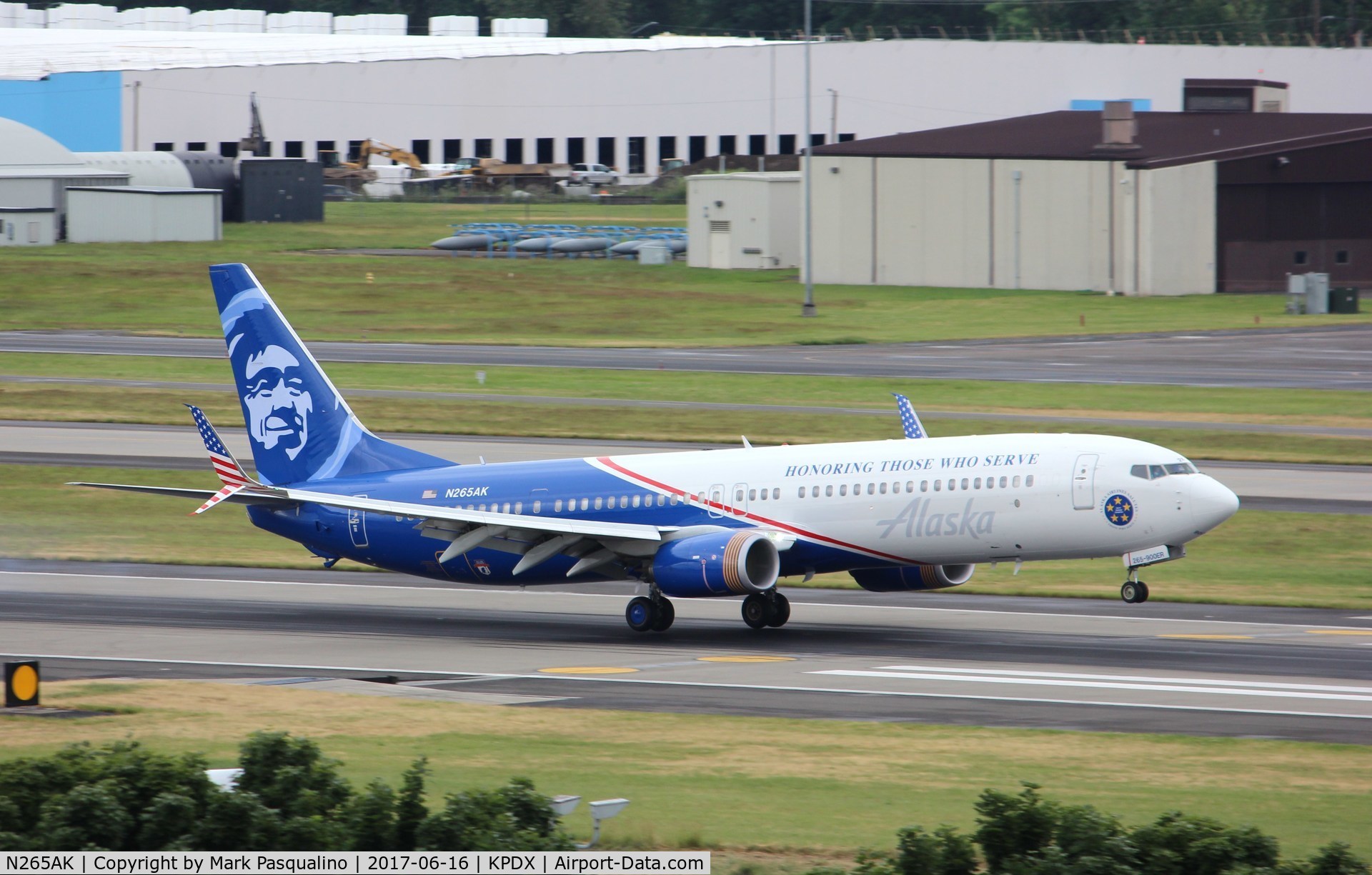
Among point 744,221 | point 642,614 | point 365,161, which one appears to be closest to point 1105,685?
point 642,614

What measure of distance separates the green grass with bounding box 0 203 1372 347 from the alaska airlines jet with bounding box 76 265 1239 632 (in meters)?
51.3

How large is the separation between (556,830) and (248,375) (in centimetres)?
2853

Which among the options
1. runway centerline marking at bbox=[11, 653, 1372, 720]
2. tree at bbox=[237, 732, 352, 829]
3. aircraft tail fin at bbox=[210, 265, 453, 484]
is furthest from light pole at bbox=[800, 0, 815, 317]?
tree at bbox=[237, 732, 352, 829]

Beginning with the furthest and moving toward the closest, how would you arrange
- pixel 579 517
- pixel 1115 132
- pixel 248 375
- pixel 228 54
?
pixel 228 54, pixel 1115 132, pixel 248 375, pixel 579 517

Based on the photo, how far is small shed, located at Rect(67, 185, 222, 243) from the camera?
5438 inches

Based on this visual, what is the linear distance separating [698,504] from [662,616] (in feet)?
8.88

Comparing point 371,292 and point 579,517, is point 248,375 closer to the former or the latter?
point 579,517

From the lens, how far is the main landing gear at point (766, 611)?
3994 centimetres

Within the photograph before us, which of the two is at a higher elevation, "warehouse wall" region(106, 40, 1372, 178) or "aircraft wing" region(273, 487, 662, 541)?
"warehouse wall" region(106, 40, 1372, 178)

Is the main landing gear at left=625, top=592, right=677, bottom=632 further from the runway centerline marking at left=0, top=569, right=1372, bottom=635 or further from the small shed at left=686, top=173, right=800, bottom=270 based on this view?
the small shed at left=686, top=173, right=800, bottom=270

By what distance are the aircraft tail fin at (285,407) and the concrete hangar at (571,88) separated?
430 feet

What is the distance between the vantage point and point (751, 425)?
221 ft

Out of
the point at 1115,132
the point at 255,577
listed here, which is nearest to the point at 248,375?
the point at 255,577

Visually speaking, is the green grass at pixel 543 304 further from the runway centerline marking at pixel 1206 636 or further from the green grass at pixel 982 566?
the runway centerline marking at pixel 1206 636
